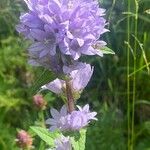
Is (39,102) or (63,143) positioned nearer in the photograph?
(63,143)

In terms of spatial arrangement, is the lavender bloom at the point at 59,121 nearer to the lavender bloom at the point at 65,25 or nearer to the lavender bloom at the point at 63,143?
the lavender bloom at the point at 63,143

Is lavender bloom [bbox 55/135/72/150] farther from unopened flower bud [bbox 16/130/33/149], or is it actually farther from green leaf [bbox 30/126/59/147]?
unopened flower bud [bbox 16/130/33/149]

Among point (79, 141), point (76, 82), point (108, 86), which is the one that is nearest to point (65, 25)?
point (76, 82)

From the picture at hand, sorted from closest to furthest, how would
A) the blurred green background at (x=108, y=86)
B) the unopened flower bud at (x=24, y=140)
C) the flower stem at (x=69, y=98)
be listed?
the flower stem at (x=69, y=98) → the unopened flower bud at (x=24, y=140) → the blurred green background at (x=108, y=86)

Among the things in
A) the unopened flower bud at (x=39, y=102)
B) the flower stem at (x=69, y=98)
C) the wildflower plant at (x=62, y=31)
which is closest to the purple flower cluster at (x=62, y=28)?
the wildflower plant at (x=62, y=31)

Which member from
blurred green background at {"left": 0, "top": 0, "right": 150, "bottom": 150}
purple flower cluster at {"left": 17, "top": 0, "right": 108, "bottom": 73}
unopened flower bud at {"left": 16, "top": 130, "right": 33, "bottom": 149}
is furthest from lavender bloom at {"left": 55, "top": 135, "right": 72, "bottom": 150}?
blurred green background at {"left": 0, "top": 0, "right": 150, "bottom": 150}

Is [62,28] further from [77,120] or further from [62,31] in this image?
[77,120]
